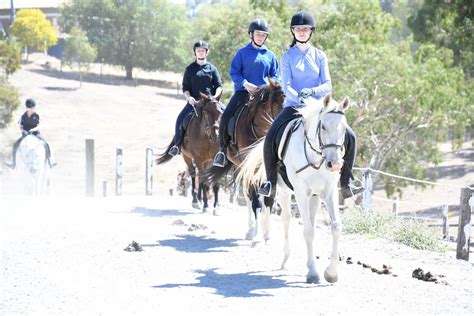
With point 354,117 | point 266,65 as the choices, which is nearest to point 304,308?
point 266,65

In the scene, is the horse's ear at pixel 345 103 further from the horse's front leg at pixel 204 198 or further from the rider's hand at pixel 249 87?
the horse's front leg at pixel 204 198

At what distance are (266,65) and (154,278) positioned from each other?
15.8 ft

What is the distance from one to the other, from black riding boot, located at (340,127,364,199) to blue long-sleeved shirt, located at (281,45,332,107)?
890mm

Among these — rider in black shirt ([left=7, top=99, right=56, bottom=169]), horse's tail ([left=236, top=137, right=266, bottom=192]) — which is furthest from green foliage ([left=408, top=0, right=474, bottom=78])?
horse's tail ([left=236, top=137, right=266, bottom=192])

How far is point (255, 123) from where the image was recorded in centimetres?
1311

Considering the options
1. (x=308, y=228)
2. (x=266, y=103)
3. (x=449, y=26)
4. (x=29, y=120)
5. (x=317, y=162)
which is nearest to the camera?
(x=317, y=162)

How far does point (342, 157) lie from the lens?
10.1 m

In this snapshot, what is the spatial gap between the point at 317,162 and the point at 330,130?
0.58 m

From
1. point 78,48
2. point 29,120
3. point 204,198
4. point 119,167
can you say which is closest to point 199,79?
point 204,198

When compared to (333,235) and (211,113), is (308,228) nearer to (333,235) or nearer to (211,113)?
(333,235)

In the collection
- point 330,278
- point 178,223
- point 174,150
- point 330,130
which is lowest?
point 178,223

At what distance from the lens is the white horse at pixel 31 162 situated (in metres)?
20.8

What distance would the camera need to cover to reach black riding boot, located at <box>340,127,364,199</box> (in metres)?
10.1

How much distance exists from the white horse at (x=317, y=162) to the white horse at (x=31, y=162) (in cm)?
1161
